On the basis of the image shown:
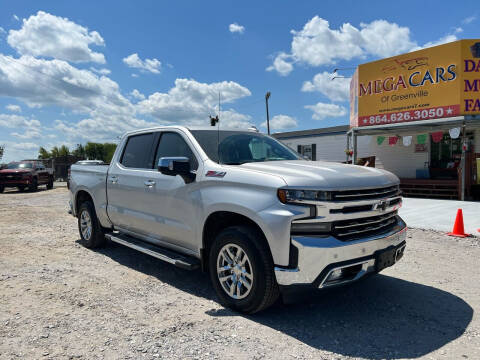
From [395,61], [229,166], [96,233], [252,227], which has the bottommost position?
[96,233]

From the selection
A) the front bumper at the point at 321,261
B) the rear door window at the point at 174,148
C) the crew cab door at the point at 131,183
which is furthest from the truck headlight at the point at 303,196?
the crew cab door at the point at 131,183

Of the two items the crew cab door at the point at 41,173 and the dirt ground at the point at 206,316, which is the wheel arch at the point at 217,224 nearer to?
the dirt ground at the point at 206,316

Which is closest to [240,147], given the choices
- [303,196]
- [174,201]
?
[174,201]

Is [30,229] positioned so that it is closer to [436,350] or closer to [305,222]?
[305,222]

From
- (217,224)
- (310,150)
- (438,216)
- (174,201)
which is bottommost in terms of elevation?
(438,216)

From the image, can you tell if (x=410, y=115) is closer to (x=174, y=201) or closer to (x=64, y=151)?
(x=174, y=201)

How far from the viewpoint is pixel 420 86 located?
1449 centimetres

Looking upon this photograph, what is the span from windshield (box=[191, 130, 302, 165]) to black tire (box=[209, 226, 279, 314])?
0.85 m

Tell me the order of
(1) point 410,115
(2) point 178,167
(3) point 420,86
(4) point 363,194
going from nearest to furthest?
(4) point 363,194, (2) point 178,167, (3) point 420,86, (1) point 410,115

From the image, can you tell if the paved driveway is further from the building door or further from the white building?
the building door

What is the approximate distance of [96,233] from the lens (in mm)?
5832

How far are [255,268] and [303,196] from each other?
770mm

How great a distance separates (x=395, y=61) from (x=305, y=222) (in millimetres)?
14730

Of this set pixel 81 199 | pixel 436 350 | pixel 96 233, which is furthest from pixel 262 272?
pixel 81 199
